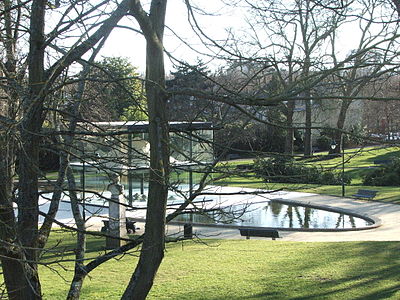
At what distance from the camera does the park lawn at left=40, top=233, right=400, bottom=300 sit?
9461 millimetres

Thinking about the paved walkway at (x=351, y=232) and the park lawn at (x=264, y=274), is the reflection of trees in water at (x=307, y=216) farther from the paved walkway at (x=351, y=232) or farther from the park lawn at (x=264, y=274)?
the park lawn at (x=264, y=274)

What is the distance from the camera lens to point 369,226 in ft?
62.3

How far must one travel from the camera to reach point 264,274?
1100cm

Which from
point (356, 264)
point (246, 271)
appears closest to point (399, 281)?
point (356, 264)

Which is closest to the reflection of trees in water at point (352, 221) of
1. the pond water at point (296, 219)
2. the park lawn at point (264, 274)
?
the pond water at point (296, 219)

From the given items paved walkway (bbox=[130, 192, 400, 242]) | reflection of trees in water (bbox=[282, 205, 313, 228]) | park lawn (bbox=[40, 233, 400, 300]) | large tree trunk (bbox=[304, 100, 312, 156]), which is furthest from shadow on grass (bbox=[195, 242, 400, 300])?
reflection of trees in water (bbox=[282, 205, 313, 228])

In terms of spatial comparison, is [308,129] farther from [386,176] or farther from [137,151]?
[386,176]

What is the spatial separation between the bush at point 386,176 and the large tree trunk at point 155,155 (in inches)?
1239

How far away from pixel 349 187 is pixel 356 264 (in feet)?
73.3

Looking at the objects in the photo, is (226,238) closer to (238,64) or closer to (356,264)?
(356,264)

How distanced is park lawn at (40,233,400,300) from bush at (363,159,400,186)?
2063 cm

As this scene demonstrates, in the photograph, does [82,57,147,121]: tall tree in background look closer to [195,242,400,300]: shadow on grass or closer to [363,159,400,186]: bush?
[195,242,400,300]: shadow on grass

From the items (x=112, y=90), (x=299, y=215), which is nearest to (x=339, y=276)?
(x=112, y=90)

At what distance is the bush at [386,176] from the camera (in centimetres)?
3359
